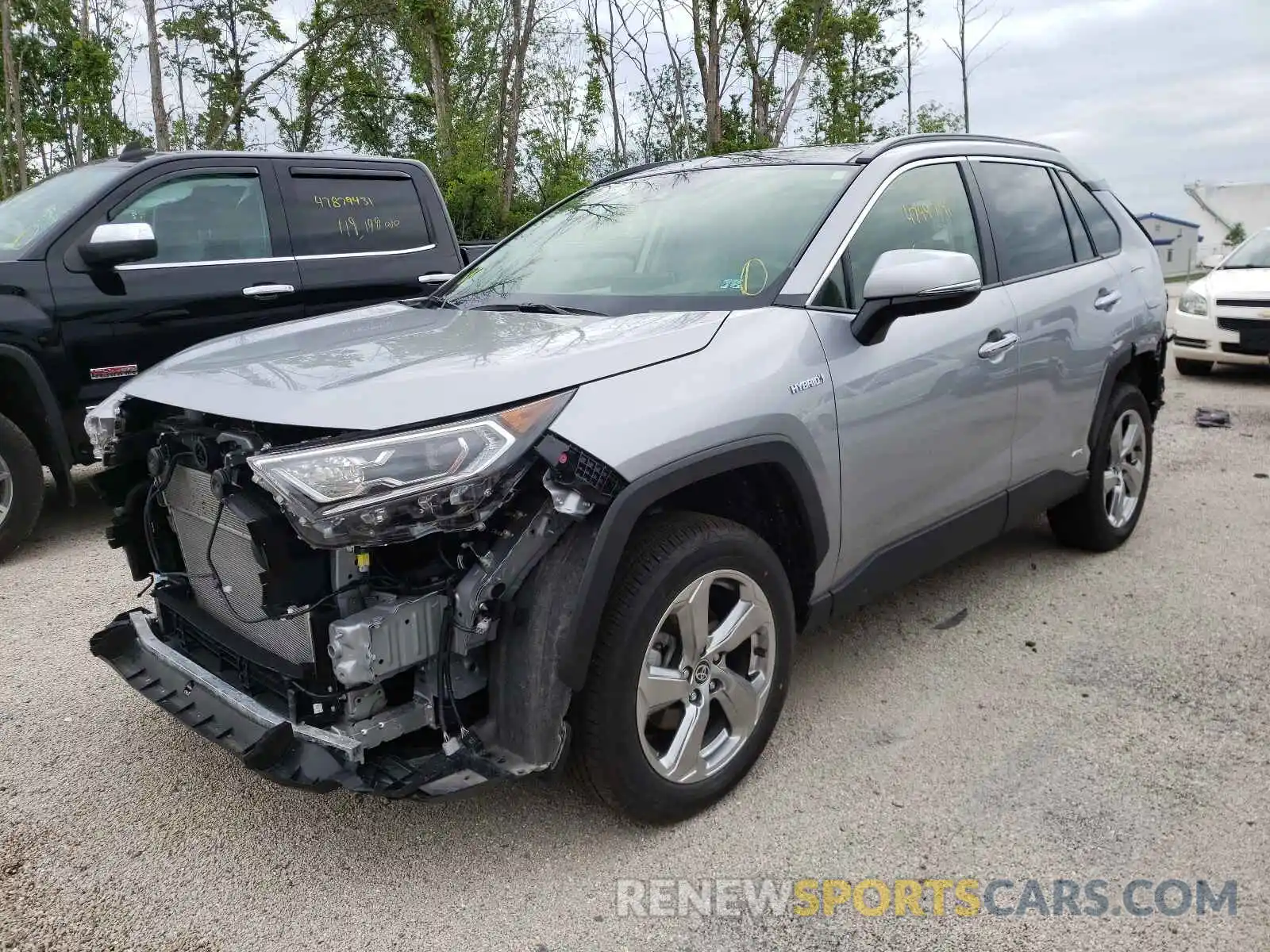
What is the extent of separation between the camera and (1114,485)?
4.56 meters

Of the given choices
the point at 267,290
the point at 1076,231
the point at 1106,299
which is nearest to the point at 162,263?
the point at 267,290

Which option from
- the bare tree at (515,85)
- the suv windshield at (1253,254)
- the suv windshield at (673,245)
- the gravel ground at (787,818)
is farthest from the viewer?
the bare tree at (515,85)

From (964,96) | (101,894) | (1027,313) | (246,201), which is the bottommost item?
(101,894)

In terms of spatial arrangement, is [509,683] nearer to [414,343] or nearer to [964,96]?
[414,343]

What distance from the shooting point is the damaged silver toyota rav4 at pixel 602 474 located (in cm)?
214

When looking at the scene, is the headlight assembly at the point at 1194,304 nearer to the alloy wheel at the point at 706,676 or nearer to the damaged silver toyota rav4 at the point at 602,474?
the damaged silver toyota rav4 at the point at 602,474

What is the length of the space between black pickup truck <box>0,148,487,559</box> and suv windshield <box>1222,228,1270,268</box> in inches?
326

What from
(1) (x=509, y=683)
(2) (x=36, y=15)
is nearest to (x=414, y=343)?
(1) (x=509, y=683)

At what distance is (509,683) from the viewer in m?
2.23

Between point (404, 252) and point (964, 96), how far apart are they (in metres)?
21.6

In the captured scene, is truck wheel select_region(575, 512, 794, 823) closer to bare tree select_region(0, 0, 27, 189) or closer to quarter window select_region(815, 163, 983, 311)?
quarter window select_region(815, 163, 983, 311)

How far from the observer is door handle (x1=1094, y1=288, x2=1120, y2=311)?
415 centimetres

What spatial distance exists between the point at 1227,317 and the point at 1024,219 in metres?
6.64

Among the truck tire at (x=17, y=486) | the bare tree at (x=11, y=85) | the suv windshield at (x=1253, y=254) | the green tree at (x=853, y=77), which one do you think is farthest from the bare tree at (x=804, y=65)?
the truck tire at (x=17, y=486)
